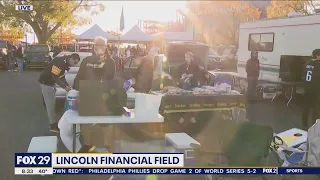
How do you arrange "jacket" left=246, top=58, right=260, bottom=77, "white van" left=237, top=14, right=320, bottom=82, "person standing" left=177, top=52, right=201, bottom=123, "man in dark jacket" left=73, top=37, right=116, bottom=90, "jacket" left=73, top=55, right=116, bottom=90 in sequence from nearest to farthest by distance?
"man in dark jacket" left=73, top=37, right=116, bottom=90 < "jacket" left=73, top=55, right=116, bottom=90 < "person standing" left=177, top=52, right=201, bottom=123 < "white van" left=237, top=14, right=320, bottom=82 < "jacket" left=246, top=58, right=260, bottom=77

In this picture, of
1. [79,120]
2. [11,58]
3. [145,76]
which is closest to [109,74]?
[145,76]

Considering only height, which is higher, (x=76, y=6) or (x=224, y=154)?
(x=76, y=6)

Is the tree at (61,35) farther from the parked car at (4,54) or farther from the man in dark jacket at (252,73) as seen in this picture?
the man in dark jacket at (252,73)

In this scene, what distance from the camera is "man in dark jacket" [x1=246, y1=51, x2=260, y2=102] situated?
9032 millimetres

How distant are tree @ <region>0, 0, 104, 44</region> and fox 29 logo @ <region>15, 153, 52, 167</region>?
110 inches

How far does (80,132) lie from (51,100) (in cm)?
220

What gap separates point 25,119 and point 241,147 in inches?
177

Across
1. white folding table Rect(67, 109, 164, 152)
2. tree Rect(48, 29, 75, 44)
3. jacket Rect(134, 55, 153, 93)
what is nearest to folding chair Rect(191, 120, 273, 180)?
white folding table Rect(67, 109, 164, 152)

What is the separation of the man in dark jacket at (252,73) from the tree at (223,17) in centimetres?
1547

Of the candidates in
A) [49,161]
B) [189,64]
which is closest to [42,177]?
[49,161]

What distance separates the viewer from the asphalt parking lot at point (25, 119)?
169 inches

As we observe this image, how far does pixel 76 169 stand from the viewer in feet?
8.45

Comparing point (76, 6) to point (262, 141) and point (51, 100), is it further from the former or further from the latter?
point (262, 141)

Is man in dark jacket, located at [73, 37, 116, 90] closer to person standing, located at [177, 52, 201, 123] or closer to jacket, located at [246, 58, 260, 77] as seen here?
person standing, located at [177, 52, 201, 123]
